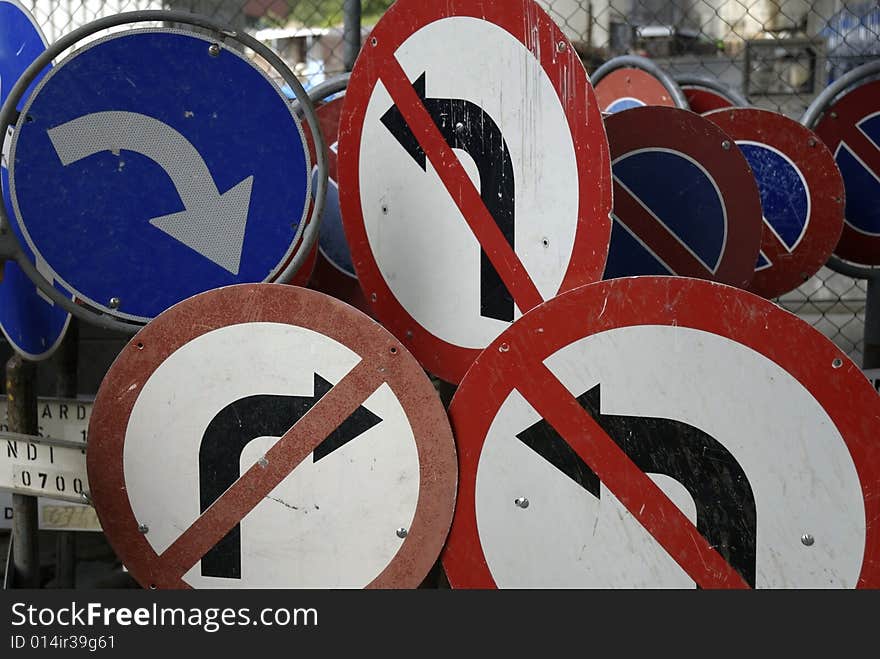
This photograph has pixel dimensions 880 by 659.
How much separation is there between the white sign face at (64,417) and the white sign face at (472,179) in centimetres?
60

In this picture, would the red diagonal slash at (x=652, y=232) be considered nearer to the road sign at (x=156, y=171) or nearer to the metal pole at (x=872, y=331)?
the road sign at (x=156, y=171)

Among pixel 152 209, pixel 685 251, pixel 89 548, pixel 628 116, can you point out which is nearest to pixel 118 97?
pixel 152 209

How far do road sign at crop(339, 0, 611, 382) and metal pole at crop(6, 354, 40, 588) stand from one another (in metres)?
0.70

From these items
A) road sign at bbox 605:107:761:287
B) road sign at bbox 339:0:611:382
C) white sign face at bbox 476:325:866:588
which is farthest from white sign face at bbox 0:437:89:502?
road sign at bbox 605:107:761:287

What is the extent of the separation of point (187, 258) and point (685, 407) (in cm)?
81

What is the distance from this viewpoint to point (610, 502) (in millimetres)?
1321

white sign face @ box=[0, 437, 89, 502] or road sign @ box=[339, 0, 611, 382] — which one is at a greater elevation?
road sign @ box=[339, 0, 611, 382]

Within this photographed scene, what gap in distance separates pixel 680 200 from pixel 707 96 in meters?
1.46

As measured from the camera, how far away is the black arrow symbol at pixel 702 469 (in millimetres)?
1268

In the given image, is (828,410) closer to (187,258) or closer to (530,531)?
(530,531)

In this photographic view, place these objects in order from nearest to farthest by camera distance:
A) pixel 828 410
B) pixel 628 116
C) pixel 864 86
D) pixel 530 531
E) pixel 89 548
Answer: pixel 828 410 → pixel 530 531 → pixel 628 116 → pixel 864 86 → pixel 89 548

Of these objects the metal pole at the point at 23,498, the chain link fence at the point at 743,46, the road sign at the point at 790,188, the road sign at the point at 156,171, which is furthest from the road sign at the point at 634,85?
the metal pole at the point at 23,498

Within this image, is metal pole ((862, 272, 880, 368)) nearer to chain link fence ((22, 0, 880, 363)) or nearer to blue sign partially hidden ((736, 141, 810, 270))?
blue sign partially hidden ((736, 141, 810, 270))

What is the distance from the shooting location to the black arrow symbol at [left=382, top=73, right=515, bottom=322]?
152 centimetres
